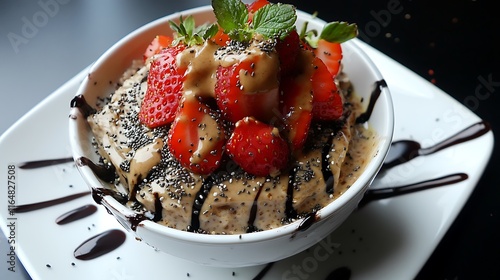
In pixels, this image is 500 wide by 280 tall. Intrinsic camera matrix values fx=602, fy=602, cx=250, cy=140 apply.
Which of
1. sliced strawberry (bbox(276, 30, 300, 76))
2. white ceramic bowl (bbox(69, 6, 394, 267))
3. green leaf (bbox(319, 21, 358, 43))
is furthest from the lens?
green leaf (bbox(319, 21, 358, 43))

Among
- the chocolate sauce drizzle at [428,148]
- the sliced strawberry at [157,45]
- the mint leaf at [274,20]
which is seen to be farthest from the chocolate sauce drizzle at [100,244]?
the chocolate sauce drizzle at [428,148]

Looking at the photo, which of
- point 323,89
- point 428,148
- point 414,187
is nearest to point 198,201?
point 323,89

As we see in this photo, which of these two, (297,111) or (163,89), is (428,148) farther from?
(163,89)
